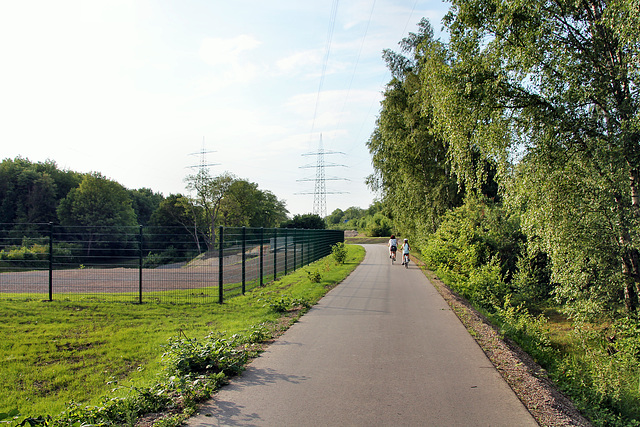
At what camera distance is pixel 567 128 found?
9.38 m

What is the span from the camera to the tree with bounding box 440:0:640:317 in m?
8.95

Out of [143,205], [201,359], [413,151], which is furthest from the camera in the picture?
[143,205]

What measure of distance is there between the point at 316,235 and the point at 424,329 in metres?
19.4

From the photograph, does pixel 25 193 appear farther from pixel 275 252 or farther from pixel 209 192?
pixel 275 252

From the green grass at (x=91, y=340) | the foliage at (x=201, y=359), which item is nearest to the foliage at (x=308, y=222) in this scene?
the green grass at (x=91, y=340)

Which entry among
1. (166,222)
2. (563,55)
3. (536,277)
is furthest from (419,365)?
(166,222)

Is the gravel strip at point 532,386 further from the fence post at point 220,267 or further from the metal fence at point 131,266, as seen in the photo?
the metal fence at point 131,266

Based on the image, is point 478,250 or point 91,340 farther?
point 478,250

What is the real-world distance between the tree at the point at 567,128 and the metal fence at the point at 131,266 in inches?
307

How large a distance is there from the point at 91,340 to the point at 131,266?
4768 mm

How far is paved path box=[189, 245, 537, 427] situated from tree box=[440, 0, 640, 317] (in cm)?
388

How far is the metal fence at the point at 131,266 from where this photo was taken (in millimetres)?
11055

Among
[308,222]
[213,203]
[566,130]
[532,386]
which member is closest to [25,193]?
[213,203]

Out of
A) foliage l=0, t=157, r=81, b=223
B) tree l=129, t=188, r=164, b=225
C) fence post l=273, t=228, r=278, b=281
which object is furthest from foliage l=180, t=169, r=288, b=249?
fence post l=273, t=228, r=278, b=281
